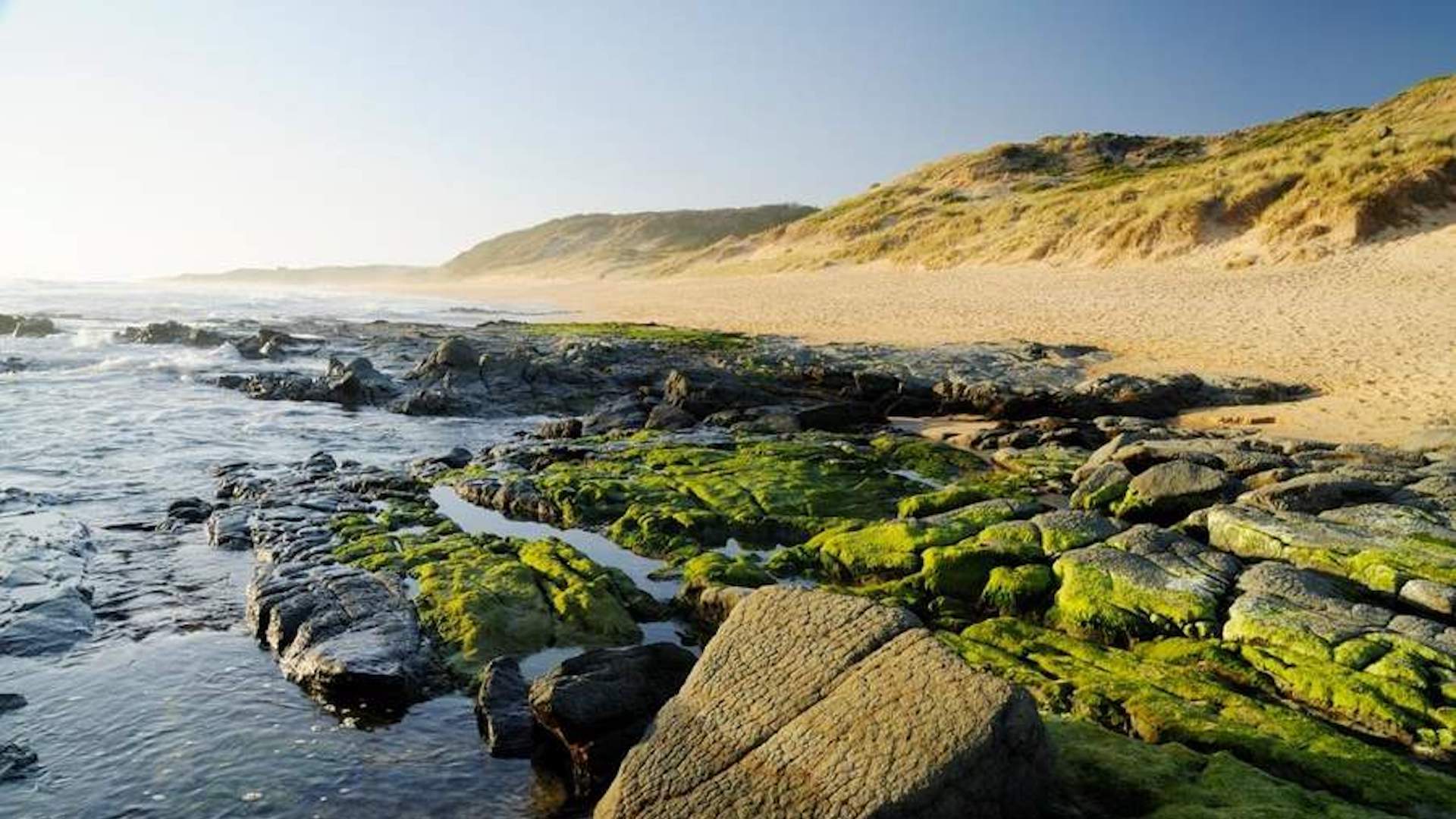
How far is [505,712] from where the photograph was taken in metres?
8.07

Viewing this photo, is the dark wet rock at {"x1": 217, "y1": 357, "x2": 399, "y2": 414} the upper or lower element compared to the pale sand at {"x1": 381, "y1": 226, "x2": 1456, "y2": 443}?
lower

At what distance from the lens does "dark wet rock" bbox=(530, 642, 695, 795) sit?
7.32 metres

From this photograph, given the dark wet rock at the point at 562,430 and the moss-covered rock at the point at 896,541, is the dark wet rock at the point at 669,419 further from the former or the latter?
the moss-covered rock at the point at 896,541

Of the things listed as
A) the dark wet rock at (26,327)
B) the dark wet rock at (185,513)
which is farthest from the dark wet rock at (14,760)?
the dark wet rock at (26,327)

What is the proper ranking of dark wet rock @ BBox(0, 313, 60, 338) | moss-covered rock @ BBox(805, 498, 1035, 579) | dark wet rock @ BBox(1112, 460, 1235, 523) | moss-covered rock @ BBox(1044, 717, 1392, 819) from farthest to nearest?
dark wet rock @ BBox(0, 313, 60, 338)
dark wet rock @ BBox(1112, 460, 1235, 523)
moss-covered rock @ BBox(805, 498, 1035, 579)
moss-covered rock @ BBox(1044, 717, 1392, 819)

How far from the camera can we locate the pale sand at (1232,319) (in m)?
21.0

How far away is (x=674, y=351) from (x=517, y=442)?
602 inches

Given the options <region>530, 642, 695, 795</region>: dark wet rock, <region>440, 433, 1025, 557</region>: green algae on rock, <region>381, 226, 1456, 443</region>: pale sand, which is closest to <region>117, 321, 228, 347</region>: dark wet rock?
<region>381, 226, 1456, 443</region>: pale sand

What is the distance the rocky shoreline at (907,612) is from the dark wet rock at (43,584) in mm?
1791

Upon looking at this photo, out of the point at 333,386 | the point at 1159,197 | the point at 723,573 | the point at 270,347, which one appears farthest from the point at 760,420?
the point at 1159,197

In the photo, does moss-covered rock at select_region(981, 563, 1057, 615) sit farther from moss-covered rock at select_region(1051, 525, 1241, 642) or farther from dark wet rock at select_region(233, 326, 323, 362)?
dark wet rock at select_region(233, 326, 323, 362)

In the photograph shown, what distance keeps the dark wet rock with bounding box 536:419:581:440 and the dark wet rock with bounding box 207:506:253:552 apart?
26.6ft

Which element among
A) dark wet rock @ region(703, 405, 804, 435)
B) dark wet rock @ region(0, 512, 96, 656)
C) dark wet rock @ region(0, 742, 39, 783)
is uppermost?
dark wet rock @ region(703, 405, 804, 435)

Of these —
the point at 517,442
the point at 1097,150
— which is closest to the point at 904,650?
the point at 517,442
